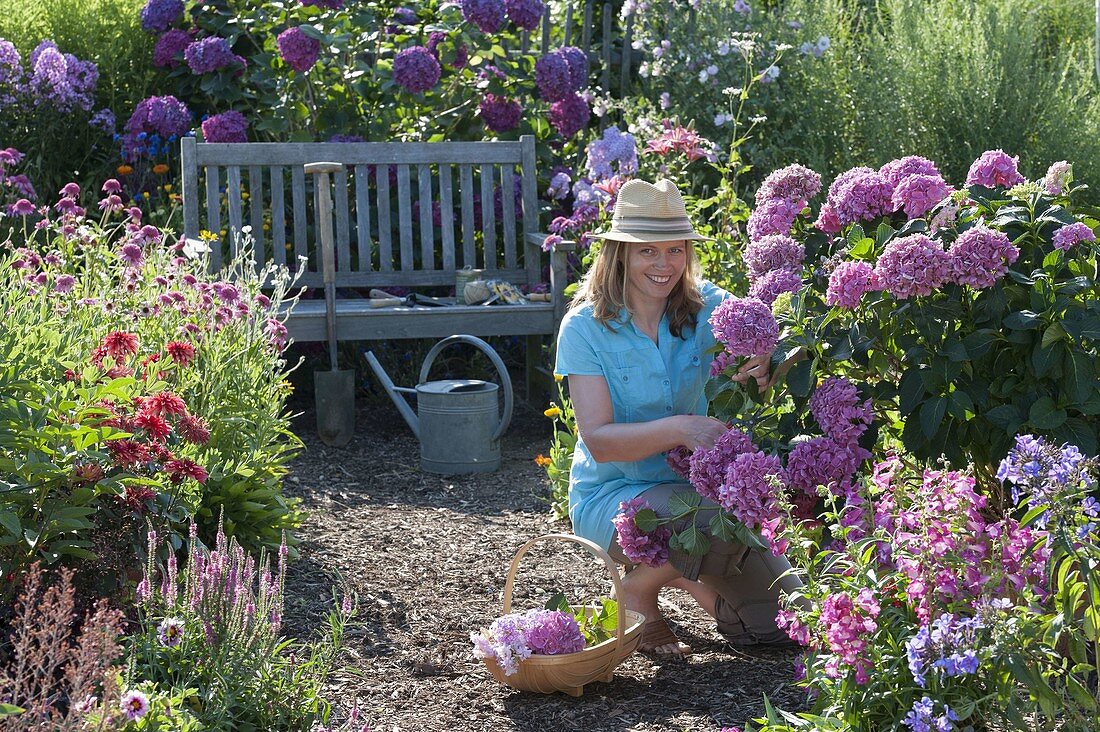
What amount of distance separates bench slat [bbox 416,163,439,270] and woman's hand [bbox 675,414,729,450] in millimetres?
3148

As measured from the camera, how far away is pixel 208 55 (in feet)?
19.8

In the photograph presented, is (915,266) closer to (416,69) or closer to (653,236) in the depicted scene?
(653,236)

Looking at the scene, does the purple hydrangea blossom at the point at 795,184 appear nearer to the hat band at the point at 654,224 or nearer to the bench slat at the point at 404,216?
the hat band at the point at 654,224

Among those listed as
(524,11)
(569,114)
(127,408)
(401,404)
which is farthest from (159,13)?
(127,408)

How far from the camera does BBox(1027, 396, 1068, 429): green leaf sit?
221cm

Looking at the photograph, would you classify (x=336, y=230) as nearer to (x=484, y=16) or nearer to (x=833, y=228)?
(x=484, y=16)

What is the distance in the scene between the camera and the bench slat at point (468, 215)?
5.87 m

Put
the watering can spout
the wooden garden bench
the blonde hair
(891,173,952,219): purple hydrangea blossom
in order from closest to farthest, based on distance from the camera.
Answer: (891,173,952,219): purple hydrangea blossom, the blonde hair, the watering can spout, the wooden garden bench

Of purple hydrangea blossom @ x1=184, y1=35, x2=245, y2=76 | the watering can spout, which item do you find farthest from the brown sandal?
purple hydrangea blossom @ x1=184, y1=35, x2=245, y2=76

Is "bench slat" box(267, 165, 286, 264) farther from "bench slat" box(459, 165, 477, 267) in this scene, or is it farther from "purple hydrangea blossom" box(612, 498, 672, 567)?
"purple hydrangea blossom" box(612, 498, 672, 567)

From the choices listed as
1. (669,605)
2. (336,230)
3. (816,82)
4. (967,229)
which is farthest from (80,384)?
(816,82)

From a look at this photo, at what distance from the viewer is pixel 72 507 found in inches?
105

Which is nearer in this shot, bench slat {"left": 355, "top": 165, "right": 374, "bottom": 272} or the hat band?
the hat band

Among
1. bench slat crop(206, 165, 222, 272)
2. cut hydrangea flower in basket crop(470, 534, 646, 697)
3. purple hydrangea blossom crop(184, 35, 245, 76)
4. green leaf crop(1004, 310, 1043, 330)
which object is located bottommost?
cut hydrangea flower in basket crop(470, 534, 646, 697)
